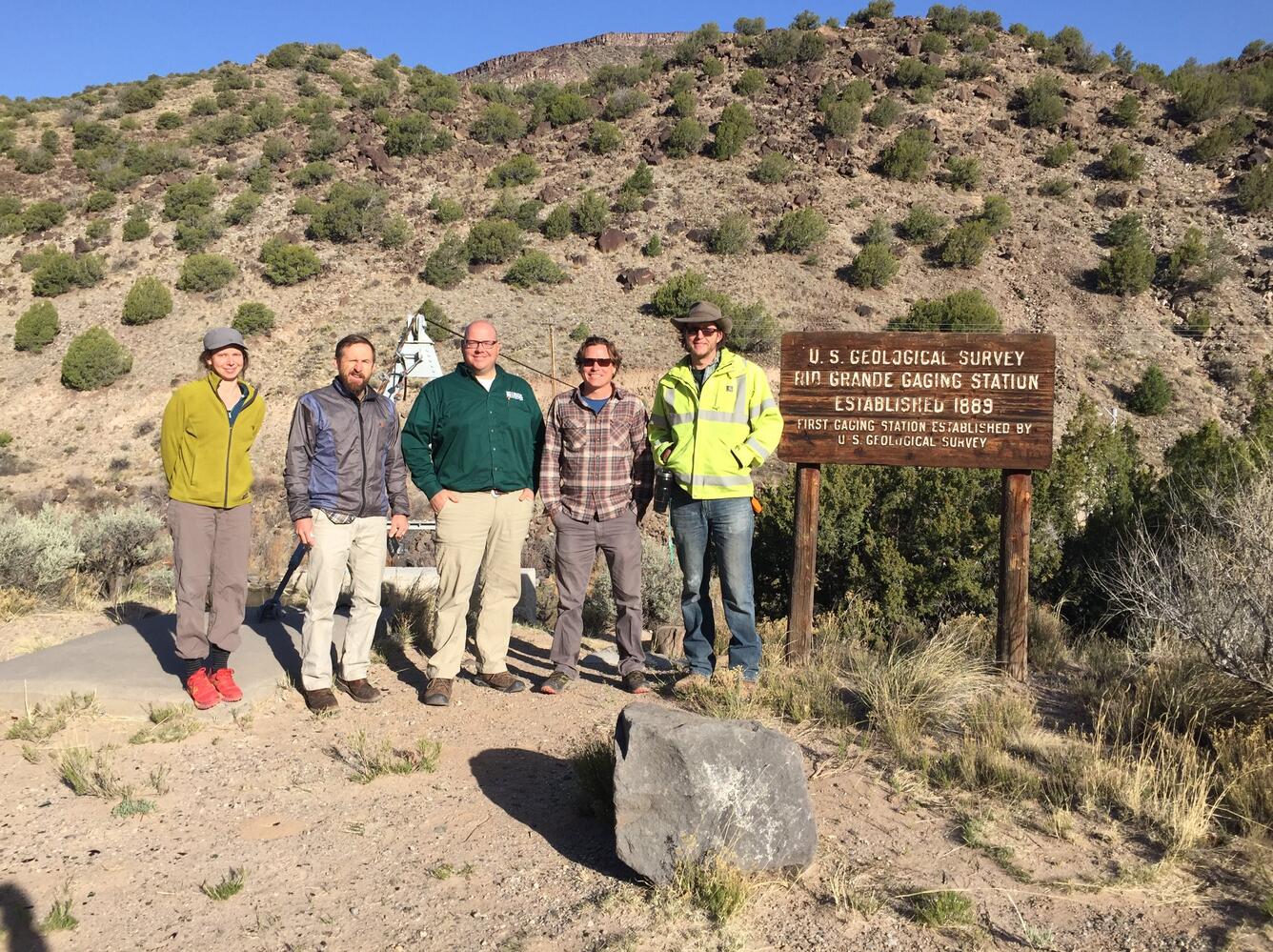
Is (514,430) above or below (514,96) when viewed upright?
below

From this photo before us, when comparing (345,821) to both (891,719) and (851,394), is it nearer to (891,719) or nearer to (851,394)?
(891,719)

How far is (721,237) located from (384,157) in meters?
15.1

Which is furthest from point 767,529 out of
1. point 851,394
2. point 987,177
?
point 987,177

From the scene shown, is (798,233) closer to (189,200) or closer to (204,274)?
(204,274)

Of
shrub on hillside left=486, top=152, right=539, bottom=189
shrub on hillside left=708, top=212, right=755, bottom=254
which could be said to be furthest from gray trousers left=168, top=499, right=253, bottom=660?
shrub on hillside left=486, top=152, right=539, bottom=189

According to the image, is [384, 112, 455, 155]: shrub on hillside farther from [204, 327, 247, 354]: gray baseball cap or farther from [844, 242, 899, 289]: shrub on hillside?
[204, 327, 247, 354]: gray baseball cap

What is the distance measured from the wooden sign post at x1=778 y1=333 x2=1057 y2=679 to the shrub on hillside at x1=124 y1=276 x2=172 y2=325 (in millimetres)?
27880

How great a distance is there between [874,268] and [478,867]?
27.6 meters

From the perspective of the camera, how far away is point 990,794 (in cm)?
360

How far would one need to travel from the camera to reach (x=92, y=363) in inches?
996

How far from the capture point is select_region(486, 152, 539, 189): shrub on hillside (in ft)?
112

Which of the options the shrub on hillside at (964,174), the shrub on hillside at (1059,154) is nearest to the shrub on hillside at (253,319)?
the shrub on hillside at (964,174)

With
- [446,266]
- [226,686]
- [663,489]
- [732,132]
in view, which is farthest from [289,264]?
[663,489]

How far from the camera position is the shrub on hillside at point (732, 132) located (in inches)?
1355
